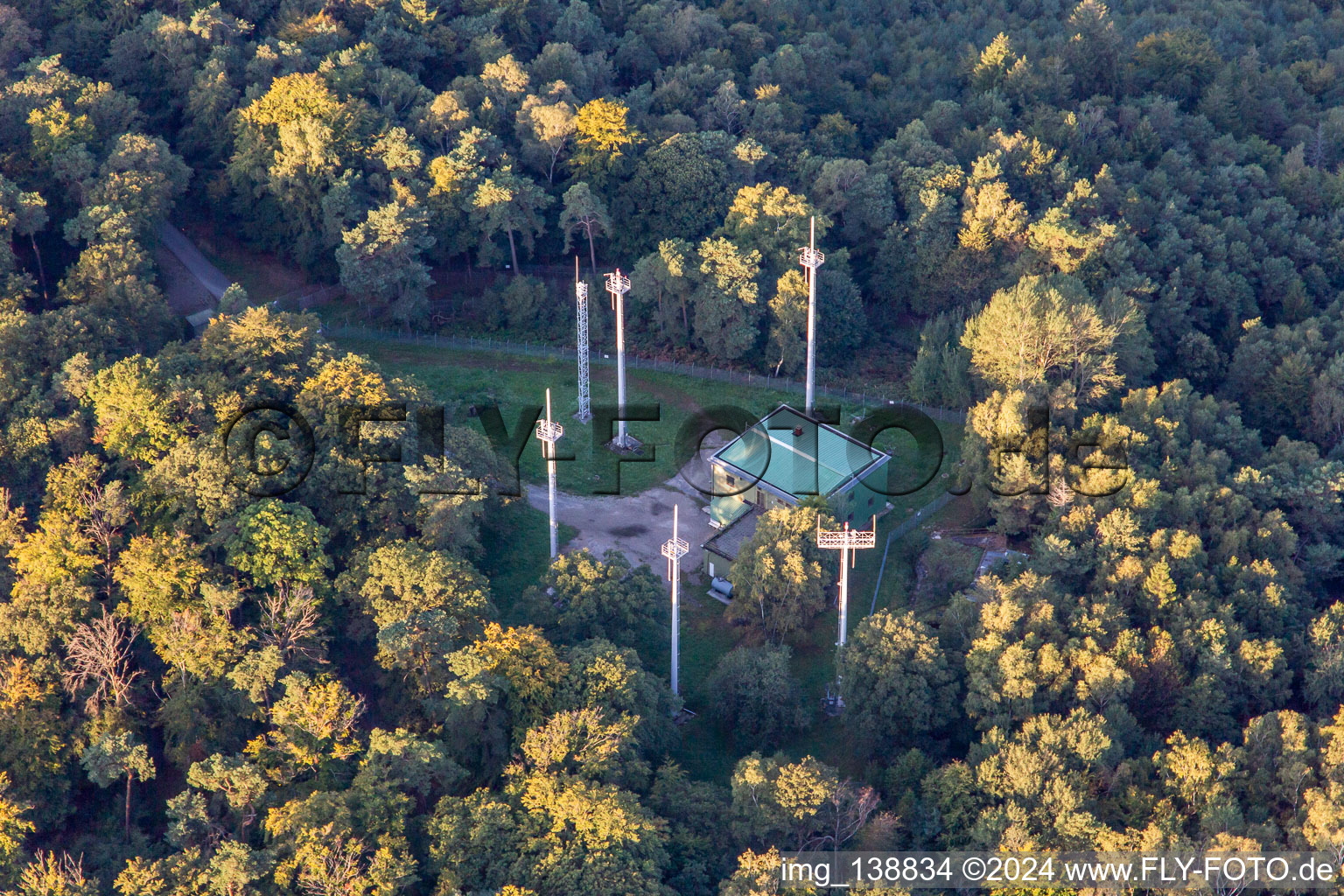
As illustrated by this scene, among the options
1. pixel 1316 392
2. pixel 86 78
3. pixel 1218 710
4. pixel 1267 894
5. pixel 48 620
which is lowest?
pixel 1267 894

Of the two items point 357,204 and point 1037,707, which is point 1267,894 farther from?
point 357,204

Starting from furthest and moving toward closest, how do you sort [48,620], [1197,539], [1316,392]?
[1316,392], [1197,539], [48,620]

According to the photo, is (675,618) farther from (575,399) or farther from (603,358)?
(603,358)

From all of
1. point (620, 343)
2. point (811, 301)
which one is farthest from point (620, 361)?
point (811, 301)

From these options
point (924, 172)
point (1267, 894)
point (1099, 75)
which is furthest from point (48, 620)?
point (1099, 75)

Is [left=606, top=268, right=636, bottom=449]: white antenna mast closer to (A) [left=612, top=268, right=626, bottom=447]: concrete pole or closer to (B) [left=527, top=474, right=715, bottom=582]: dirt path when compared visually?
(A) [left=612, top=268, right=626, bottom=447]: concrete pole

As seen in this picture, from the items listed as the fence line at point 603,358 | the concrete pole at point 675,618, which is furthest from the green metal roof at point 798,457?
the concrete pole at point 675,618
